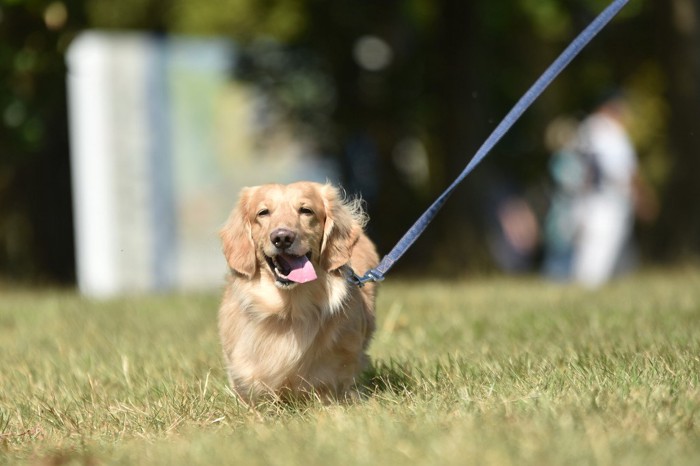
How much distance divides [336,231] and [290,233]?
1.27 feet

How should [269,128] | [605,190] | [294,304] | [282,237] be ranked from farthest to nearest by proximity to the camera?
1. [269,128]
2. [605,190]
3. [294,304]
4. [282,237]

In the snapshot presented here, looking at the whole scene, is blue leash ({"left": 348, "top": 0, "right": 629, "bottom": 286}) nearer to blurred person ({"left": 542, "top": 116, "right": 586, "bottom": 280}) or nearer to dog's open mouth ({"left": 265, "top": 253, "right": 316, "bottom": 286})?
dog's open mouth ({"left": 265, "top": 253, "right": 316, "bottom": 286})

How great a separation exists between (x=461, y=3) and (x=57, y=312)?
808 cm

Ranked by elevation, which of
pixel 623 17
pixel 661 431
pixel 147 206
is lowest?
pixel 147 206

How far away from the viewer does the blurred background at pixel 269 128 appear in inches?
535

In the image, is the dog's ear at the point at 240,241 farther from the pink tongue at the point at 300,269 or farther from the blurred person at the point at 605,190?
the blurred person at the point at 605,190

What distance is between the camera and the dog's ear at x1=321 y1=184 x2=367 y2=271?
511 centimetres

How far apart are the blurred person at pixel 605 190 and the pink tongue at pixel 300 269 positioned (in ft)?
26.9

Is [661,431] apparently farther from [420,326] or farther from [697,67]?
[697,67]

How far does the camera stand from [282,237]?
15.7ft

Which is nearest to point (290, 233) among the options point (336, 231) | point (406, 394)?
point (336, 231)

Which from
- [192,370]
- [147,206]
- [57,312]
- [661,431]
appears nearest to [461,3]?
[147,206]

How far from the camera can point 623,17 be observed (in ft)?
67.8

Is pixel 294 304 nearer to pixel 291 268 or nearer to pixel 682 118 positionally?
pixel 291 268
